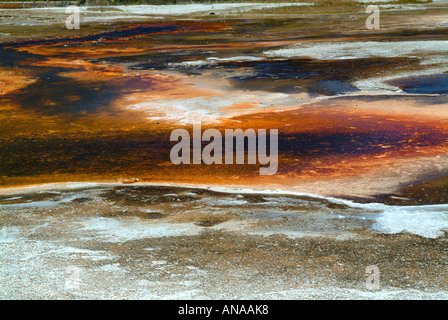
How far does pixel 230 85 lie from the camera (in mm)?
14922

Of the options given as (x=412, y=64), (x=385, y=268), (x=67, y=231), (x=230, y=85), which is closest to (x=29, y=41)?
(x=230, y=85)

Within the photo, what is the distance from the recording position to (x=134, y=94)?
14172mm

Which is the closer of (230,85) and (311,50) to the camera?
(230,85)

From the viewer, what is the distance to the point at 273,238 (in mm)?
5273

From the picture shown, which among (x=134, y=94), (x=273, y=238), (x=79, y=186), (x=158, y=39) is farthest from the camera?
(x=158, y=39)

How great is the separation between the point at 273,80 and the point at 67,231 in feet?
34.8

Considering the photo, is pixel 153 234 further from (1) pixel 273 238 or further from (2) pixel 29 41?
(2) pixel 29 41

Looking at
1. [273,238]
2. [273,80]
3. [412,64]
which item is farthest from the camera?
[412,64]

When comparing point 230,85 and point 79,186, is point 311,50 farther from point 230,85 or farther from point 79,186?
point 79,186

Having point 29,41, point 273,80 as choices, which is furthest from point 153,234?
point 29,41

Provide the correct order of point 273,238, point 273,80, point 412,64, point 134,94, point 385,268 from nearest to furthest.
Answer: point 385,268 → point 273,238 → point 134,94 → point 273,80 → point 412,64

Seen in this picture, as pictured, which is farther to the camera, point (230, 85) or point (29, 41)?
point (29, 41)

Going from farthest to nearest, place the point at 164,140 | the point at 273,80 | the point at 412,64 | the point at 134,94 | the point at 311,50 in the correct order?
the point at 311,50
the point at 412,64
the point at 273,80
the point at 134,94
the point at 164,140

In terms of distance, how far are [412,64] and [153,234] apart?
13.6 m
